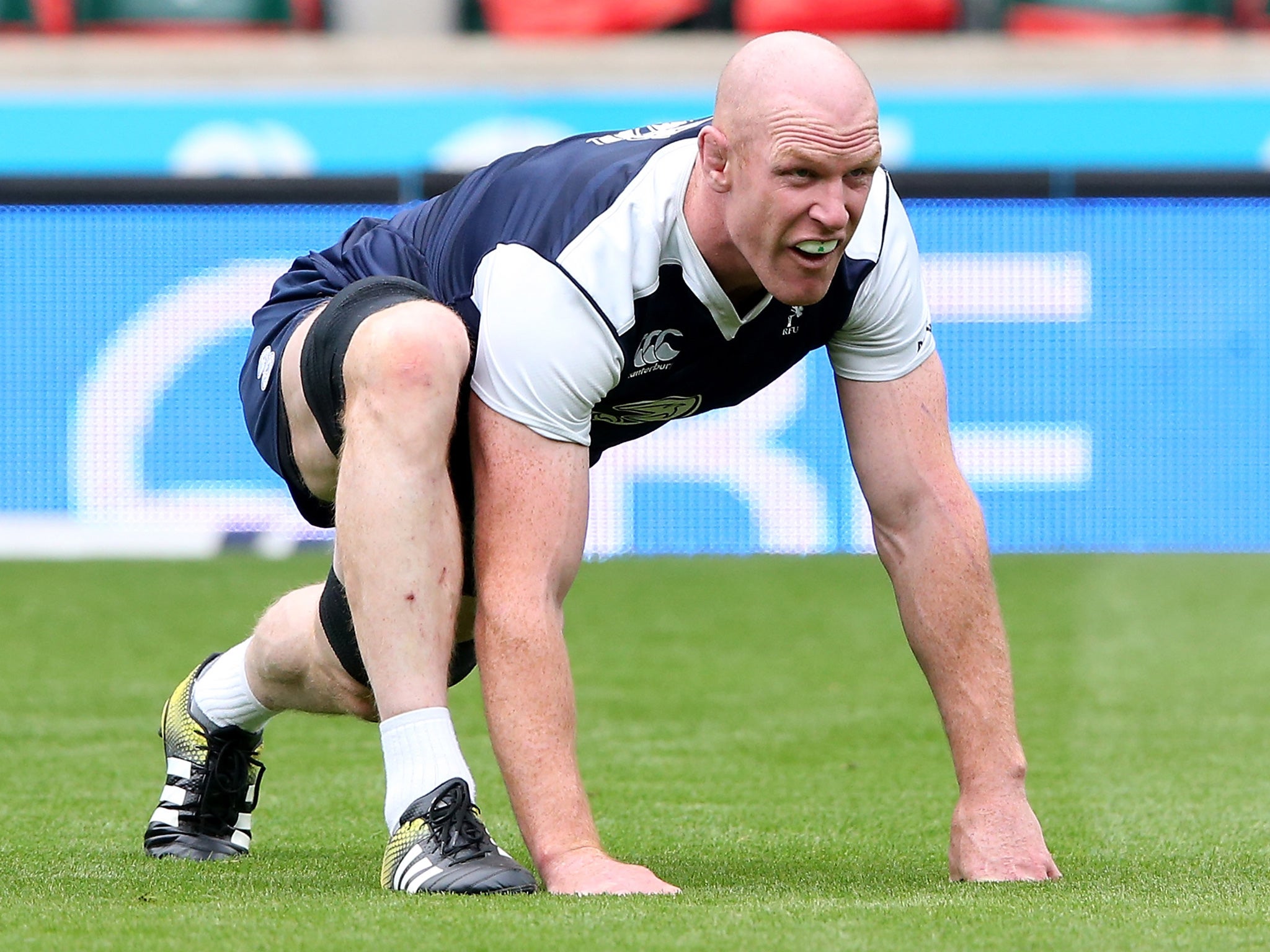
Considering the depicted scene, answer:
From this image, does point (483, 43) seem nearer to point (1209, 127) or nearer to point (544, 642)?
point (1209, 127)

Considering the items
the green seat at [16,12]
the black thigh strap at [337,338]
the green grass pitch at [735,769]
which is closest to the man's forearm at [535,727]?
the green grass pitch at [735,769]

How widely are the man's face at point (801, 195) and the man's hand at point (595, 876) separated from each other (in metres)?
0.75

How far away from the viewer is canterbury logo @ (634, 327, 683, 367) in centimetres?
284

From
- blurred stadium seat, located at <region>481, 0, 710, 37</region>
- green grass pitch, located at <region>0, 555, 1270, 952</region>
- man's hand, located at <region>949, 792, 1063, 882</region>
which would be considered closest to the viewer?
green grass pitch, located at <region>0, 555, 1270, 952</region>

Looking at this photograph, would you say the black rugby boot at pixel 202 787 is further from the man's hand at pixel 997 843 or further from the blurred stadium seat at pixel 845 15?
the blurred stadium seat at pixel 845 15

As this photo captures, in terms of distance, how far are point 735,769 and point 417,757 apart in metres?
1.29

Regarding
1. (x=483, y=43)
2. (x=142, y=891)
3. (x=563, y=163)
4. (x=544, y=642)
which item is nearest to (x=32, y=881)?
(x=142, y=891)

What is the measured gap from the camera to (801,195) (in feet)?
8.76

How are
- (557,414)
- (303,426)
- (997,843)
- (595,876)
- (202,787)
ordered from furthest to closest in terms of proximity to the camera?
(202,787)
(303,426)
(997,843)
(557,414)
(595,876)

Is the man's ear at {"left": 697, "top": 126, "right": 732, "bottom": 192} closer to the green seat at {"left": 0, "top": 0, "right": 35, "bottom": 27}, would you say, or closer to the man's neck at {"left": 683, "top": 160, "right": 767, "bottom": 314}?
the man's neck at {"left": 683, "top": 160, "right": 767, "bottom": 314}

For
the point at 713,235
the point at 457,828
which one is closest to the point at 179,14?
the point at 713,235

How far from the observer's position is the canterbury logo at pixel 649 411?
2967 millimetres

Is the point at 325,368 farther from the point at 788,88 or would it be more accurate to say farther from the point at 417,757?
the point at 788,88

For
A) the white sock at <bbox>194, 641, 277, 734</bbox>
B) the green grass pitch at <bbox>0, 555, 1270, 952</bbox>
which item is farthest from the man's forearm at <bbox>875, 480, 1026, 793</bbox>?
the white sock at <bbox>194, 641, 277, 734</bbox>
